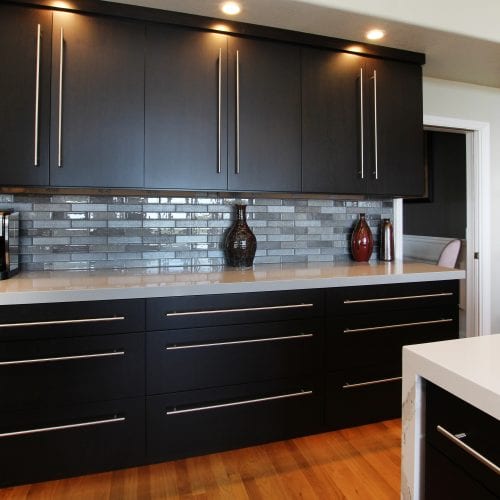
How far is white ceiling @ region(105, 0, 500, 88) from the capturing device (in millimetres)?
1919

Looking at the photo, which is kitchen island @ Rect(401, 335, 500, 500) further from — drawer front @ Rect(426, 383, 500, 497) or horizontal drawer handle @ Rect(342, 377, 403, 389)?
horizontal drawer handle @ Rect(342, 377, 403, 389)

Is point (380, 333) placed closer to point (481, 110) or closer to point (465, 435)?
point (465, 435)

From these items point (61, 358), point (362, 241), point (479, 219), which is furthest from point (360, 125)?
point (61, 358)

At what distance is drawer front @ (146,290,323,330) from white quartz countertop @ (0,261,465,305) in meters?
0.04

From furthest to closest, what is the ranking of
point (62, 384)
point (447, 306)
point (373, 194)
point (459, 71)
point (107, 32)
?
1. point (459, 71)
2. point (373, 194)
3. point (447, 306)
4. point (107, 32)
5. point (62, 384)

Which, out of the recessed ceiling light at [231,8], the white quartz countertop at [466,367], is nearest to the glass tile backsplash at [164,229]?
the recessed ceiling light at [231,8]

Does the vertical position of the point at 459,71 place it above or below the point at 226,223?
above

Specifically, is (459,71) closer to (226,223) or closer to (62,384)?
(226,223)

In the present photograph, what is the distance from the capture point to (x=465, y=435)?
0.71 meters

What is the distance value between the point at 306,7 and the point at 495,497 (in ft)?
6.80

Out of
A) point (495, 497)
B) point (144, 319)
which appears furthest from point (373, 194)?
point (495, 497)

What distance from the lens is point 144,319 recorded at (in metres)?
1.71

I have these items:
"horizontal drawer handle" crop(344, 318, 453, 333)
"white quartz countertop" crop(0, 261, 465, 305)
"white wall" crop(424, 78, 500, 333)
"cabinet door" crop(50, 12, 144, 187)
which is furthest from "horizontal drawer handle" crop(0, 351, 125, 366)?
"white wall" crop(424, 78, 500, 333)

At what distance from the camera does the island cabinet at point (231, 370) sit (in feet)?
5.73
